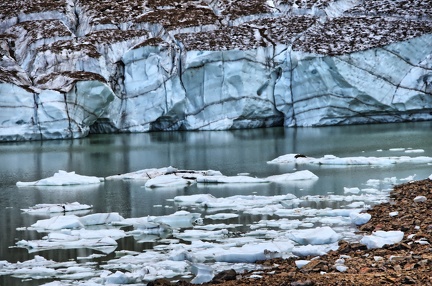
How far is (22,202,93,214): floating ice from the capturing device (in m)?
11.8

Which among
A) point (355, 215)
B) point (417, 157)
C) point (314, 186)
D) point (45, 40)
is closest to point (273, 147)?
point (417, 157)

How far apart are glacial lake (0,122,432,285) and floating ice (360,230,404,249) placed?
182cm

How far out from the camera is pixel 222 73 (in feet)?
103

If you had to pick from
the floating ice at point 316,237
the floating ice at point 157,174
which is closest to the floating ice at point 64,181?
the floating ice at point 157,174

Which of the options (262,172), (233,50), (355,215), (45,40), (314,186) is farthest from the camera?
(45,40)

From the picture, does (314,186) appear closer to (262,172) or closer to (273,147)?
(262,172)

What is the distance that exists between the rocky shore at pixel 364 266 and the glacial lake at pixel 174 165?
1.78 metres

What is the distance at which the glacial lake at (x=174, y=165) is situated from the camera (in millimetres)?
11094

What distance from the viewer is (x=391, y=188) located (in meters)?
12.7

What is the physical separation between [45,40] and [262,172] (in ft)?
67.7

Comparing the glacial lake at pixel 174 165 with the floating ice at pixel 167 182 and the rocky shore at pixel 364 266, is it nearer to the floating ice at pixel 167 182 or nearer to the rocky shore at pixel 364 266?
the floating ice at pixel 167 182

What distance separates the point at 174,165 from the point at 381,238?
10.8 meters

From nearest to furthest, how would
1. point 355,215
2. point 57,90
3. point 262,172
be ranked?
point 355,215 → point 262,172 → point 57,90

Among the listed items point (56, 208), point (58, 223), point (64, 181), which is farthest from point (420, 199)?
point (64, 181)
